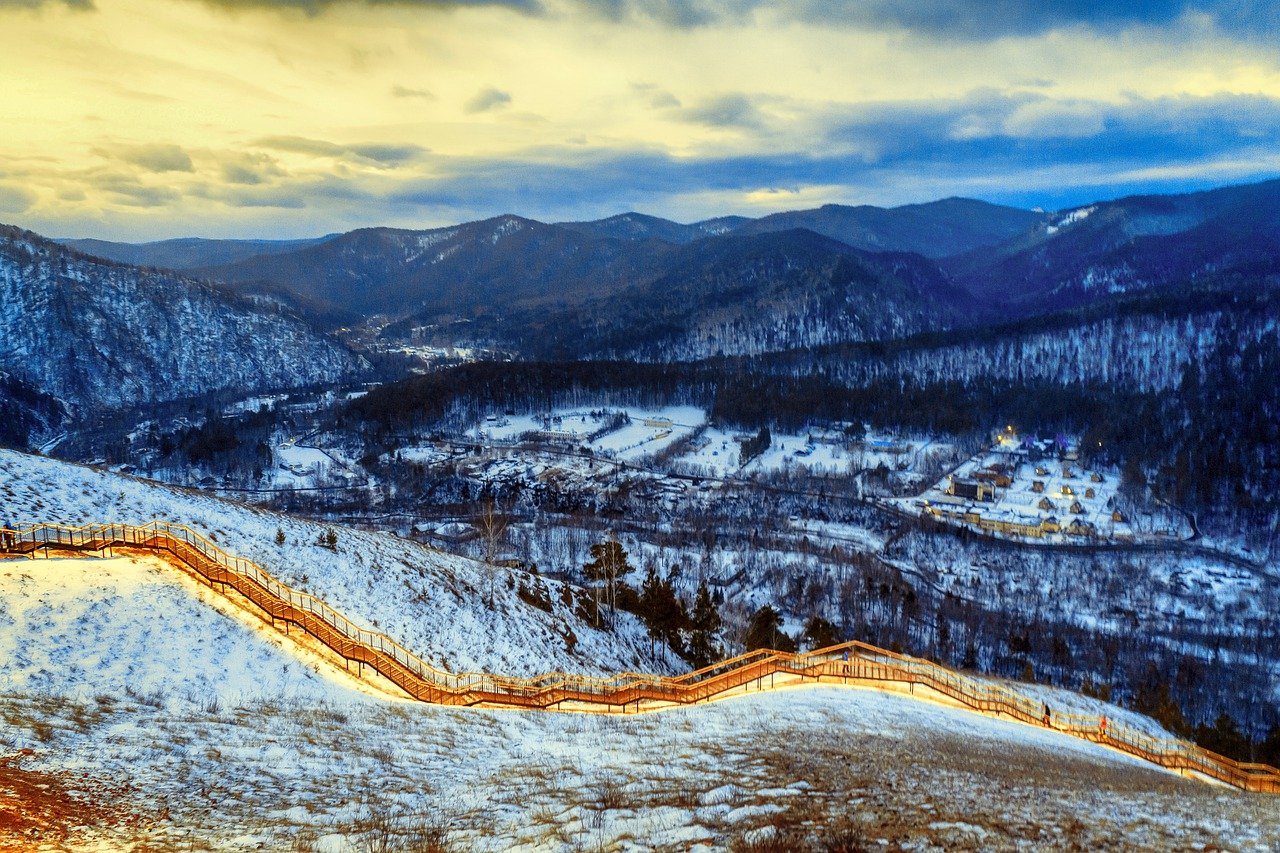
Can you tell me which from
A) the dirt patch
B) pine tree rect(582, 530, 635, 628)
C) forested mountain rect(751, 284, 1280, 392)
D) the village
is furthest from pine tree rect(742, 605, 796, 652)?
forested mountain rect(751, 284, 1280, 392)

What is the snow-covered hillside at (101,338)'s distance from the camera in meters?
161

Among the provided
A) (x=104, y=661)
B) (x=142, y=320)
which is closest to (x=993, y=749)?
(x=104, y=661)

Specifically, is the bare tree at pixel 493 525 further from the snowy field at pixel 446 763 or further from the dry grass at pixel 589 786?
the dry grass at pixel 589 786

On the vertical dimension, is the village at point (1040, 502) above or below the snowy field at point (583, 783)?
below

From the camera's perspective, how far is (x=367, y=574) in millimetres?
29375

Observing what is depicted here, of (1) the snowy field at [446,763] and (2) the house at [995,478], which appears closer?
(1) the snowy field at [446,763]

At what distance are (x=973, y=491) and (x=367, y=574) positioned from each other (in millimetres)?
80351

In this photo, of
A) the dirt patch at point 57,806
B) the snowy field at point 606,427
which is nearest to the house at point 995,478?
the snowy field at point 606,427

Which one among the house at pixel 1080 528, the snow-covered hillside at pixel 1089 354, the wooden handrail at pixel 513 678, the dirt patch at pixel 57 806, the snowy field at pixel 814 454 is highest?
the snow-covered hillside at pixel 1089 354

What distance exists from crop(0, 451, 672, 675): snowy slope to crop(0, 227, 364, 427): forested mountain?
5770 inches

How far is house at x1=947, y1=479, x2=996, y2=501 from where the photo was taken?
88.4m

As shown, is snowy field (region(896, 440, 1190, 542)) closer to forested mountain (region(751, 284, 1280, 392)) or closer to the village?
the village

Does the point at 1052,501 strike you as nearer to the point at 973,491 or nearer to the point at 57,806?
the point at 973,491

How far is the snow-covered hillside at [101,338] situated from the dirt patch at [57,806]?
181810 millimetres
